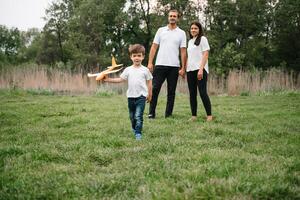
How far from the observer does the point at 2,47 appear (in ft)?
226

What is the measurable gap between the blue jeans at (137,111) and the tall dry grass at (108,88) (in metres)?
10.7

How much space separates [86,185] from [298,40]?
120 feet

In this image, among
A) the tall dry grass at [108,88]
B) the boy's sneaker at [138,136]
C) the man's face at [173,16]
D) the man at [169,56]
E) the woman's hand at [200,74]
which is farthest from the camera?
the tall dry grass at [108,88]

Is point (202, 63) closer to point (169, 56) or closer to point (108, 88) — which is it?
point (169, 56)

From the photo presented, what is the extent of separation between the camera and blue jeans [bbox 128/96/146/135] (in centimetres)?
550

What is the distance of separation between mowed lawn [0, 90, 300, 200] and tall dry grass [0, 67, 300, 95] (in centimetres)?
970

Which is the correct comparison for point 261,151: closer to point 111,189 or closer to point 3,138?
point 111,189

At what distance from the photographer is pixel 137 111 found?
5637mm

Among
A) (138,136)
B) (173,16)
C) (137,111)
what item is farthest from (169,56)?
(138,136)

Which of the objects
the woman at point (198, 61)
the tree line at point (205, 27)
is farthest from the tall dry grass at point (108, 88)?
the tree line at point (205, 27)

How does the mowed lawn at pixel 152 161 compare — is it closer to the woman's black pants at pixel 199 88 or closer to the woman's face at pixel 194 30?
the woman's black pants at pixel 199 88

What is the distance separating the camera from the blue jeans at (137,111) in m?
5.50

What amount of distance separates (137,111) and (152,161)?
166 cm

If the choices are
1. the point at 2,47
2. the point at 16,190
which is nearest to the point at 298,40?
the point at 16,190
